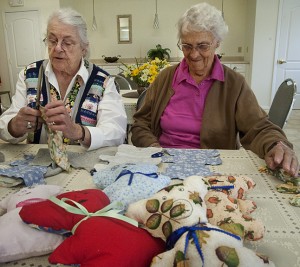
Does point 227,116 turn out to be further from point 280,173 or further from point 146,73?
point 146,73

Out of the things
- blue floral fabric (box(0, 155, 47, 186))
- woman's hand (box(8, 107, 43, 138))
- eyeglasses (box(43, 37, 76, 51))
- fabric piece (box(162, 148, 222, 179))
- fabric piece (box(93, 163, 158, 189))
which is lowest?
fabric piece (box(162, 148, 222, 179))

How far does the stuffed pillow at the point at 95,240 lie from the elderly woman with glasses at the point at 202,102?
2.82 feet

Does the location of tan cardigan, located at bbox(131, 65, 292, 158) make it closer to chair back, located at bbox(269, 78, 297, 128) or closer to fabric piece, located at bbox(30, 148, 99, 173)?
chair back, located at bbox(269, 78, 297, 128)

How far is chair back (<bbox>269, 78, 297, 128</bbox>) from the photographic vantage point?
5.21ft

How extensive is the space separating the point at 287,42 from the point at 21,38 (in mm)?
4794

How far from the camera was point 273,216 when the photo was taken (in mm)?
727

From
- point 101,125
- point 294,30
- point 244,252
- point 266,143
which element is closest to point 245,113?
point 266,143

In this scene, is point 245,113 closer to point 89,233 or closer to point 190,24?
point 190,24

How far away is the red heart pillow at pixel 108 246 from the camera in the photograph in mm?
485

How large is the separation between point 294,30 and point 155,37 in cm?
247

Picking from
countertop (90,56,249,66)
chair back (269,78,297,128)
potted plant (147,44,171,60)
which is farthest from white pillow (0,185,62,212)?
countertop (90,56,249,66)

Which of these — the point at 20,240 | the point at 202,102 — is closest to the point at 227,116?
the point at 202,102

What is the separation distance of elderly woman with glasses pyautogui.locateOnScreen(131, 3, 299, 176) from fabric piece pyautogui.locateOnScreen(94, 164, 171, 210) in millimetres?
582

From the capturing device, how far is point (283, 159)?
0.96 m
